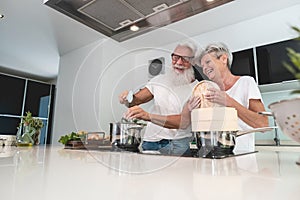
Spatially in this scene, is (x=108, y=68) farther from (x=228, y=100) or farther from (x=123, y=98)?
(x=228, y=100)

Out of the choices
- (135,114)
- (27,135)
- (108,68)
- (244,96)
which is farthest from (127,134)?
(27,135)

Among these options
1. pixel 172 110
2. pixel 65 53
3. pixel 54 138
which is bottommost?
pixel 54 138

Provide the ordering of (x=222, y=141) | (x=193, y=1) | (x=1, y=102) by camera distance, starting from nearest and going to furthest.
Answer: (x=222, y=141) < (x=193, y=1) < (x=1, y=102)

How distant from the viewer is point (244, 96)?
1.21 metres

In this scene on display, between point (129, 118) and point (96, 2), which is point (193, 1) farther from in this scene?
point (129, 118)

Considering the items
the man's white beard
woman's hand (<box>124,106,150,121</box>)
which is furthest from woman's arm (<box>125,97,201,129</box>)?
the man's white beard

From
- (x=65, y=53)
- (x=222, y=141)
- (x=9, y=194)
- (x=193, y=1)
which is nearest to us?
(x=9, y=194)

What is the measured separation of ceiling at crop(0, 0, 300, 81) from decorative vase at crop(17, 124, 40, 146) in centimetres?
92

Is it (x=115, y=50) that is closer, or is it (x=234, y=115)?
(x=234, y=115)

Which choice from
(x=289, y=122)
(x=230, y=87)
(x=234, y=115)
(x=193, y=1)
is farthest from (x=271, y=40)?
(x=289, y=122)

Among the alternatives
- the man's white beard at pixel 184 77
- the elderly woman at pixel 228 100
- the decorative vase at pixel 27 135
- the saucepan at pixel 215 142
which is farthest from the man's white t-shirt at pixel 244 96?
the decorative vase at pixel 27 135

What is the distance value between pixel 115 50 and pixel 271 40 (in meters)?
1.59

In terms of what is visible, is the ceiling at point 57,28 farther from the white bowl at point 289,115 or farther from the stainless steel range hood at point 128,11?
the white bowl at point 289,115

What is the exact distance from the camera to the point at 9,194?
0.25 metres
